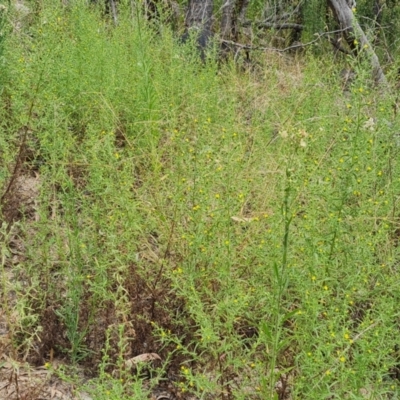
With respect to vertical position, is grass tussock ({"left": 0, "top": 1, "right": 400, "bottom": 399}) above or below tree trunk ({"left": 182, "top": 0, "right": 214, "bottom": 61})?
below

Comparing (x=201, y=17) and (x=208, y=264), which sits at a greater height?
(x=201, y=17)

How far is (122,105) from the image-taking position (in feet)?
12.6

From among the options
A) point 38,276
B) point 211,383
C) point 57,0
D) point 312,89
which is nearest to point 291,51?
point 312,89

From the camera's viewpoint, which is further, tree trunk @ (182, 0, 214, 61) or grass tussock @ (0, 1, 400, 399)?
tree trunk @ (182, 0, 214, 61)

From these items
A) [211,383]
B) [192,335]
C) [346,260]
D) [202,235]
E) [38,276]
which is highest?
[346,260]

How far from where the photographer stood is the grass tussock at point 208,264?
6.63ft

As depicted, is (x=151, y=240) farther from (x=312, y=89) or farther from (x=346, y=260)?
(x=312, y=89)

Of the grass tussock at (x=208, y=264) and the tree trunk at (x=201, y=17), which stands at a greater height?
the tree trunk at (x=201, y=17)

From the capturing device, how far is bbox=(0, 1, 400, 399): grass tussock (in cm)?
202

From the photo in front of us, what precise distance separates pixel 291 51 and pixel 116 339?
496cm

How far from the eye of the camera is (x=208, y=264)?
253cm

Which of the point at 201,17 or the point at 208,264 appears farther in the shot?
the point at 201,17

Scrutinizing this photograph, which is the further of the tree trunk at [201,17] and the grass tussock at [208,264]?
the tree trunk at [201,17]

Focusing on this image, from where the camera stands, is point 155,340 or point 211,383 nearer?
point 211,383
